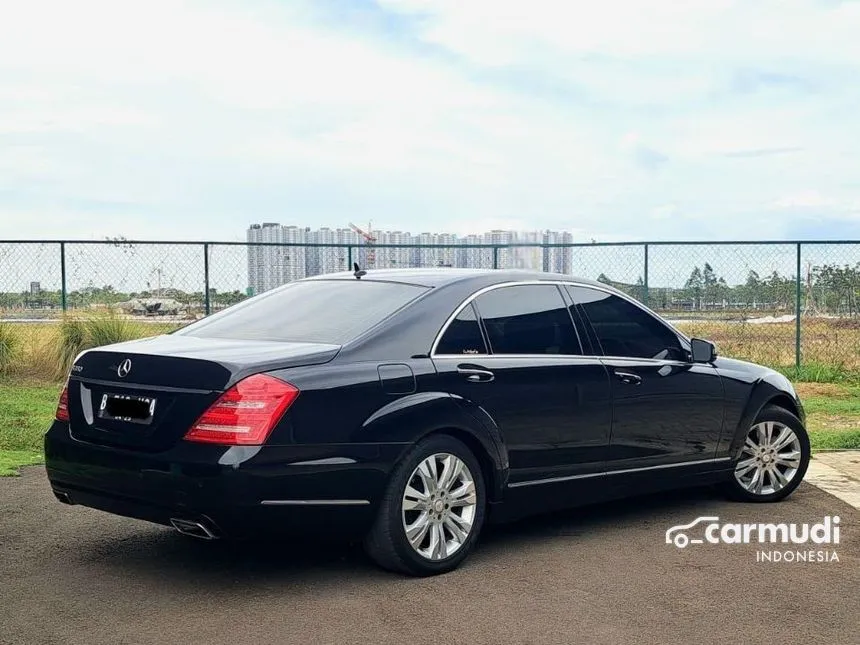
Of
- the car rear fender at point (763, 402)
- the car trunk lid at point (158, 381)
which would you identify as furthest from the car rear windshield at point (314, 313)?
the car rear fender at point (763, 402)

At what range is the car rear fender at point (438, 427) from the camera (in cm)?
541

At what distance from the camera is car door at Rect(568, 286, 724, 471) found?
669 centimetres

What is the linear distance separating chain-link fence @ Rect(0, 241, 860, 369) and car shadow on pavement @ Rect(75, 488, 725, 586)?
10.6 m

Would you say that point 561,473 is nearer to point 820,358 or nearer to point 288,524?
point 288,524

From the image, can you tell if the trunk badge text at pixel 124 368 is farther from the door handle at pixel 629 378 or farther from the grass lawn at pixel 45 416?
the grass lawn at pixel 45 416

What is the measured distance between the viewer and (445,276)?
6.36 m

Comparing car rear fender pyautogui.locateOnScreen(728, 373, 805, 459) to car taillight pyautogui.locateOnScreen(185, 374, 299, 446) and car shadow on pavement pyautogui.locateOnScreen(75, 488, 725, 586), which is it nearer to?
car shadow on pavement pyautogui.locateOnScreen(75, 488, 725, 586)

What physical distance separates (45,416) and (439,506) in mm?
8080

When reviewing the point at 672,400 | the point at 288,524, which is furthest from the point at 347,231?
the point at 288,524

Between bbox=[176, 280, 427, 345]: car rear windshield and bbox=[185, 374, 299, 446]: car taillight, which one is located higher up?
bbox=[176, 280, 427, 345]: car rear windshield

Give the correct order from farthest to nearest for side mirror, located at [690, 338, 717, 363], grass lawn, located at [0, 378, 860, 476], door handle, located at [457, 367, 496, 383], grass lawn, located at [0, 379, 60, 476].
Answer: grass lawn, located at [0, 378, 860, 476] → grass lawn, located at [0, 379, 60, 476] → side mirror, located at [690, 338, 717, 363] → door handle, located at [457, 367, 496, 383]

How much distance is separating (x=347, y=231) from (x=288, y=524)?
1814 centimetres

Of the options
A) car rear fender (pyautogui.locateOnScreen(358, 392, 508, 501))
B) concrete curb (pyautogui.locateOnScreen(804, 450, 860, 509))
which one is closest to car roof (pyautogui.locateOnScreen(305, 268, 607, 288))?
car rear fender (pyautogui.locateOnScreen(358, 392, 508, 501))
